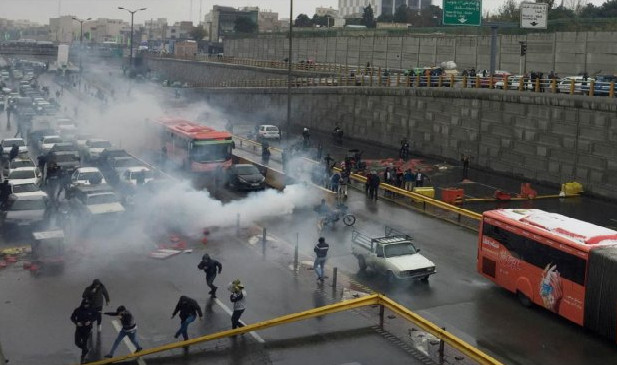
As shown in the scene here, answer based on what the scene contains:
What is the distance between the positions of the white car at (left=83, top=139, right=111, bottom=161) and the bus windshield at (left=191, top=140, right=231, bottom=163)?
725 centimetres

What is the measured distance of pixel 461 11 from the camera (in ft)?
128

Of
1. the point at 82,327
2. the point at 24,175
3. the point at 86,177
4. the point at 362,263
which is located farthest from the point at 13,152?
the point at 82,327

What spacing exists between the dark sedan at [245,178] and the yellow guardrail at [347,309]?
16.2 meters

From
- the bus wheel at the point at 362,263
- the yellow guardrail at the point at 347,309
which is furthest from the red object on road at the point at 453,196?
the yellow guardrail at the point at 347,309

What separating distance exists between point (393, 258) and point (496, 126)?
2133 cm

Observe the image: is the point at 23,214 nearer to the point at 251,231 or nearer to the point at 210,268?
the point at 251,231

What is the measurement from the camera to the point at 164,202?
29297 millimetres

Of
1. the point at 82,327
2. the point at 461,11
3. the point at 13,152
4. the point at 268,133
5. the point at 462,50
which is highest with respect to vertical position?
the point at 461,11

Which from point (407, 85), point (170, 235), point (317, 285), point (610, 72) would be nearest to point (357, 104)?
point (407, 85)

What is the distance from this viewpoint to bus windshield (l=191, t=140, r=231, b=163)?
3688cm

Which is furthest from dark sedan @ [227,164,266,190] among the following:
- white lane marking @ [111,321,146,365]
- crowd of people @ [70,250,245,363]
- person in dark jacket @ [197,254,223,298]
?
white lane marking @ [111,321,146,365]

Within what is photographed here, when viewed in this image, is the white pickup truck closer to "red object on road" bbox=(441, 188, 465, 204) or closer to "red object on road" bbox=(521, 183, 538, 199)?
"red object on road" bbox=(441, 188, 465, 204)

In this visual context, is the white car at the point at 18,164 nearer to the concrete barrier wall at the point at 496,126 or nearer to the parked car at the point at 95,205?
the parked car at the point at 95,205

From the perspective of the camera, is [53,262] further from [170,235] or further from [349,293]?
[349,293]
